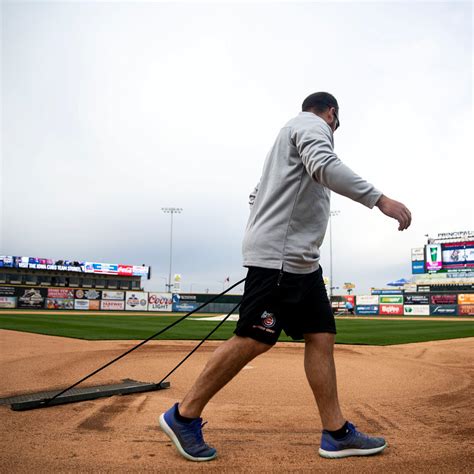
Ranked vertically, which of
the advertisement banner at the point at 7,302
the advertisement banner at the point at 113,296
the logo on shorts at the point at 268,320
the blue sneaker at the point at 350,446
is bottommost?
the advertisement banner at the point at 7,302

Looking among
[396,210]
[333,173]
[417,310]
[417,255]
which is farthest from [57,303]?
[396,210]

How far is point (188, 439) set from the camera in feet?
7.74

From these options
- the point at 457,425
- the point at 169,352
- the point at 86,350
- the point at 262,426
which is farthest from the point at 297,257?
the point at 86,350

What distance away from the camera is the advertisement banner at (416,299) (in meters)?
43.5

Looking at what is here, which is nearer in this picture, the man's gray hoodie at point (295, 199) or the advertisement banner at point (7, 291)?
the man's gray hoodie at point (295, 199)

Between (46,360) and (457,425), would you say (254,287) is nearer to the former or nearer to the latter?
(457,425)

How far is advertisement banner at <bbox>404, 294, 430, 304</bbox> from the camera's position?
4345cm

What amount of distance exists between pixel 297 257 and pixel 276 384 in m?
2.73

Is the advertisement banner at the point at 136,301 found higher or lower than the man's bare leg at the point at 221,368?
lower

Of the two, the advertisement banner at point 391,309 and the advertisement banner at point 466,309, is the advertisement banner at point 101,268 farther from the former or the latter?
the advertisement banner at point 466,309

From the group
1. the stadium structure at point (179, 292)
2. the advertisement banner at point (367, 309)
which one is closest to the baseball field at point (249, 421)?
the stadium structure at point (179, 292)

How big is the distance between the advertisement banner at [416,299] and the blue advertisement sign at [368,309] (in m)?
3.51

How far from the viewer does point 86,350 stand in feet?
25.7

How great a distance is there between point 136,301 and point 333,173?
4528 centimetres
